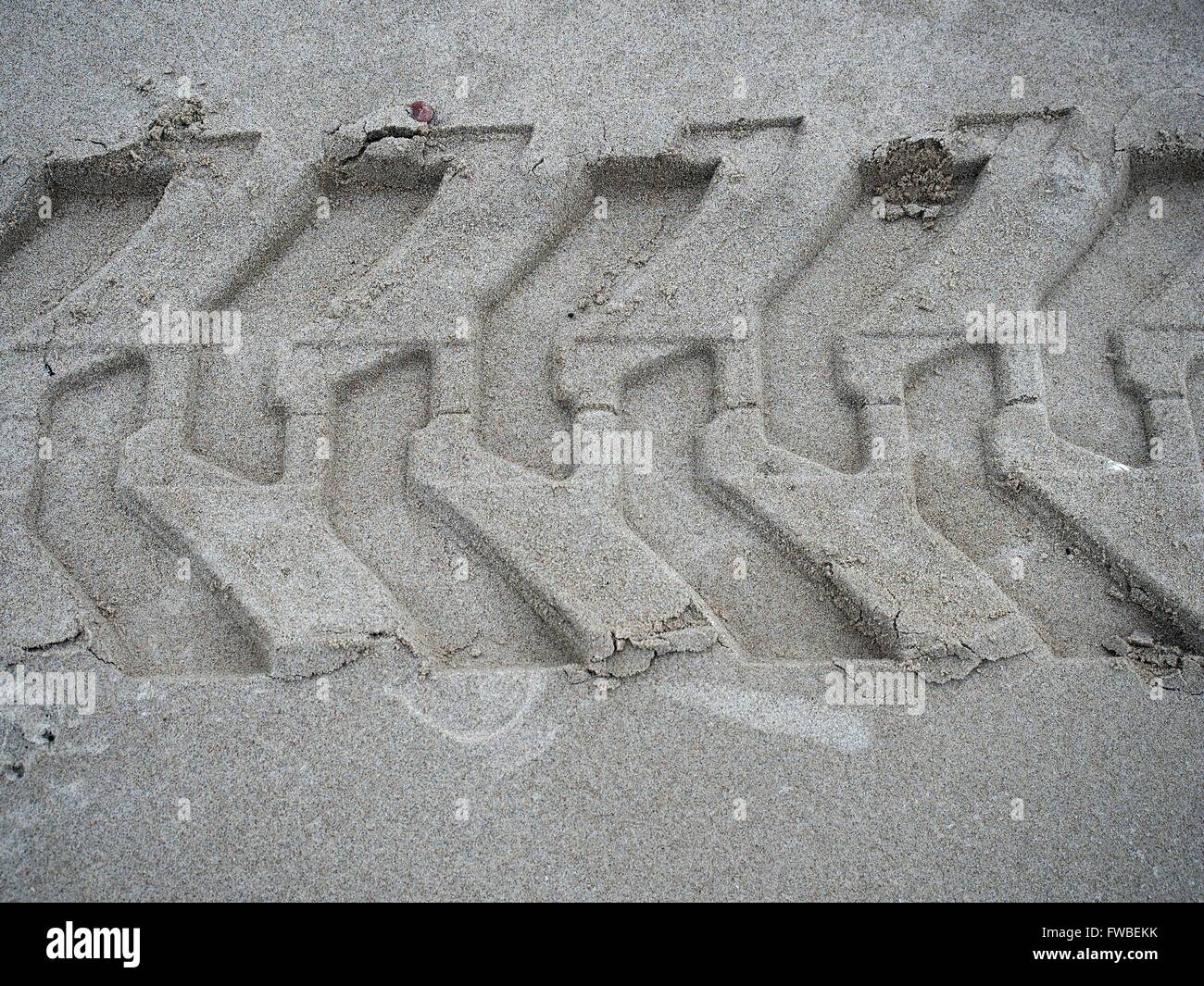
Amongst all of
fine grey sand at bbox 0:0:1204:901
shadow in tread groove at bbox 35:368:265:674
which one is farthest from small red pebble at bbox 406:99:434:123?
shadow in tread groove at bbox 35:368:265:674

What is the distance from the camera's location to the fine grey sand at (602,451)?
2.00m

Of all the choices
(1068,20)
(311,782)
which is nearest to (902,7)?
(1068,20)

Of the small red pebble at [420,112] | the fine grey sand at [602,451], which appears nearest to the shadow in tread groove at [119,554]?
the fine grey sand at [602,451]

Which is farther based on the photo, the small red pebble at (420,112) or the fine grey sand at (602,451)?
the small red pebble at (420,112)

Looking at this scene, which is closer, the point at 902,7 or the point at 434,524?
the point at 434,524

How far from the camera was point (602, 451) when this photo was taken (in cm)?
234

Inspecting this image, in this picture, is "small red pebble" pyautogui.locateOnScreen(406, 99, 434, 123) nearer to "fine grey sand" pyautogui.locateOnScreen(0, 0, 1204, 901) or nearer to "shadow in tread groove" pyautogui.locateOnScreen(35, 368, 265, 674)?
"fine grey sand" pyautogui.locateOnScreen(0, 0, 1204, 901)

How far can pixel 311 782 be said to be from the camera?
2.03 m

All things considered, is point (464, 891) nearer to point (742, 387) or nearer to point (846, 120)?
point (742, 387)

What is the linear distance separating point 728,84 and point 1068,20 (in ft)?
3.52

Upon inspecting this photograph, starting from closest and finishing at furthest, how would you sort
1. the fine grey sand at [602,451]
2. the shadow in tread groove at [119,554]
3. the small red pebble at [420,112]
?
the fine grey sand at [602,451] → the shadow in tread groove at [119,554] → the small red pebble at [420,112]

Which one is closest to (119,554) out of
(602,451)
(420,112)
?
(602,451)

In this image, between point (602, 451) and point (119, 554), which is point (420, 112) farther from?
point (119, 554)

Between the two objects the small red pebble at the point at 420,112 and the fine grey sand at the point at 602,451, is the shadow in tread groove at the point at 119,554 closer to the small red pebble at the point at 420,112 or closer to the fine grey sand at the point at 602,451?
the fine grey sand at the point at 602,451
